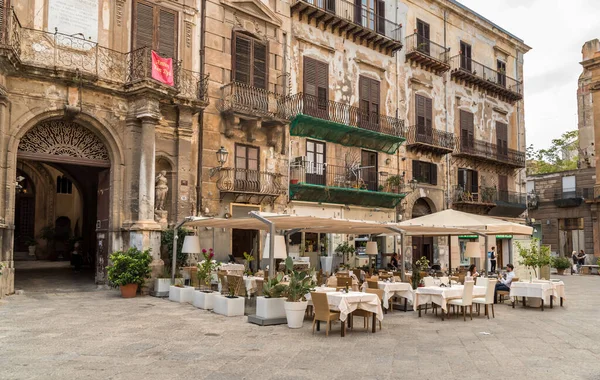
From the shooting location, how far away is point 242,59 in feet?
62.7

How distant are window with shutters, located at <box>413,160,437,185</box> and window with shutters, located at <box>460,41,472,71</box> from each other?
20.0ft

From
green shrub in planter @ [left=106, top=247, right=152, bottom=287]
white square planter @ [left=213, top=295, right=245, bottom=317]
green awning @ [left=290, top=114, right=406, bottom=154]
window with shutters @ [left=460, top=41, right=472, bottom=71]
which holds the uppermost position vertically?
window with shutters @ [left=460, top=41, right=472, bottom=71]

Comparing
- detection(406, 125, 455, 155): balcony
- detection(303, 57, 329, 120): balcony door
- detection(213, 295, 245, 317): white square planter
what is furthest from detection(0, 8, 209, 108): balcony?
detection(406, 125, 455, 155): balcony

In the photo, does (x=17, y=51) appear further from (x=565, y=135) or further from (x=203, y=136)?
(x=565, y=135)

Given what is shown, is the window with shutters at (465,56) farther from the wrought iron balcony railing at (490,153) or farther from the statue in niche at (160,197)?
the statue in niche at (160,197)

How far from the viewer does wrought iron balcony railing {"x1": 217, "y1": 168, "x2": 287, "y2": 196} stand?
18031mm

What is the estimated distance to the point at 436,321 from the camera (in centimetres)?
1130

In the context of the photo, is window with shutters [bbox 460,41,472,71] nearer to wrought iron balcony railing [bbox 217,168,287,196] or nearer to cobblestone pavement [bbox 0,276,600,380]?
wrought iron balcony railing [bbox 217,168,287,196]

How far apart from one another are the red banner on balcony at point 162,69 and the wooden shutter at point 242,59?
292 cm

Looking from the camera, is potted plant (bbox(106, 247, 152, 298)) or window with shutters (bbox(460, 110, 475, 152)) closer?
potted plant (bbox(106, 247, 152, 298))

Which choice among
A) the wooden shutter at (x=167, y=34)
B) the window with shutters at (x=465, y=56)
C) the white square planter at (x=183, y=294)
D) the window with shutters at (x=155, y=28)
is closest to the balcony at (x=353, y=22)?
the window with shutters at (x=465, y=56)

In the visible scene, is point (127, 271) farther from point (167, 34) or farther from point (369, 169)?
point (369, 169)

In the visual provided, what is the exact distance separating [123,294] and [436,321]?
7.88 metres


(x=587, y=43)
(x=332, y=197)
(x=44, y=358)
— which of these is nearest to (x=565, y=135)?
(x=587, y=43)
